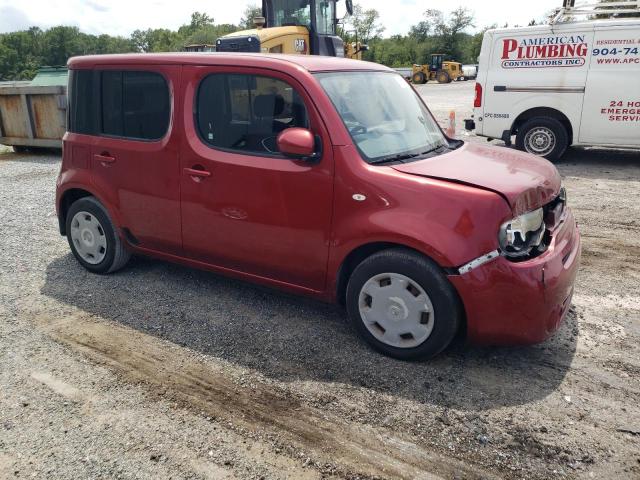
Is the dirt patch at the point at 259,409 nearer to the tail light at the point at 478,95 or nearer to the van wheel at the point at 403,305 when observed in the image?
the van wheel at the point at 403,305

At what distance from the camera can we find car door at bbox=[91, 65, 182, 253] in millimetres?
4242

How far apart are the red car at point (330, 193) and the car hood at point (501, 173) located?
0.7 inches

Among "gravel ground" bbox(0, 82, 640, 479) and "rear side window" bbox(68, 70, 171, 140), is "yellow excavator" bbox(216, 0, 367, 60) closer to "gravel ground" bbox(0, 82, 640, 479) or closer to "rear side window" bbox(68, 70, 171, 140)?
"rear side window" bbox(68, 70, 171, 140)

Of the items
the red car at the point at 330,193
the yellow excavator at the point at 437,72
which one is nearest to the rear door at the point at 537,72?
the red car at the point at 330,193

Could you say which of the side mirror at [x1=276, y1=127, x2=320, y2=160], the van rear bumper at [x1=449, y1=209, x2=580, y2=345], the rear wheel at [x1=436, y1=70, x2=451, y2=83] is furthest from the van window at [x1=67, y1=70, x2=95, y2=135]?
the rear wheel at [x1=436, y1=70, x2=451, y2=83]

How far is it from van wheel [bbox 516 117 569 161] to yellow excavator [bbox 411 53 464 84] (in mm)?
37059

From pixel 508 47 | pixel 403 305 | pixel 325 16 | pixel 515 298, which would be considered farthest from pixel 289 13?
pixel 515 298

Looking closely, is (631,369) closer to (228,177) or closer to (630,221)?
(228,177)

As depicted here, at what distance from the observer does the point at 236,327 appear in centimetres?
405

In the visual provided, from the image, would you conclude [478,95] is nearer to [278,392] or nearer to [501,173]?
[501,173]

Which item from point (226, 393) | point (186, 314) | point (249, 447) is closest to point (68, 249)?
point (186, 314)

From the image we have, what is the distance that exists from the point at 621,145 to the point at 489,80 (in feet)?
8.44

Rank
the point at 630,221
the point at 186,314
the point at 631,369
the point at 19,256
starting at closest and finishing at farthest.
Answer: the point at 631,369, the point at 186,314, the point at 19,256, the point at 630,221

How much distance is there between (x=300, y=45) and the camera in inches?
441
